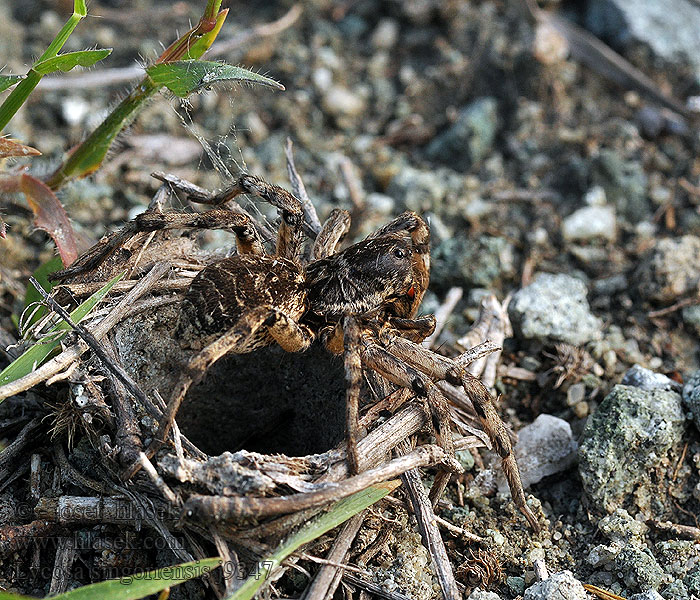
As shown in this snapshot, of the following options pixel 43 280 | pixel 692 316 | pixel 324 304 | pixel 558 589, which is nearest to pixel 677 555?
pixel 558 589

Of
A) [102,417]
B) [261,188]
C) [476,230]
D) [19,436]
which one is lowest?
[476,230]

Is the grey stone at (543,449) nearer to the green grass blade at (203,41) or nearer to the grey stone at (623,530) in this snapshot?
the grey stone at (623,530)

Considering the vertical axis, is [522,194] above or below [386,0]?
below

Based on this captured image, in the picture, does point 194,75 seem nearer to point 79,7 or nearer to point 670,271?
point 79,7

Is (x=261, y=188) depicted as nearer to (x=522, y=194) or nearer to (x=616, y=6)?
(x=522, y=194)

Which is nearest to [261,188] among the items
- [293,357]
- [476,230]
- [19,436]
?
[293,357]

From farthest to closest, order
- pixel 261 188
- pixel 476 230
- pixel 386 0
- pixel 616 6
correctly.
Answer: pixel 386 0 → pixel 616 6 → pixel 476 230 → pixel 261 188

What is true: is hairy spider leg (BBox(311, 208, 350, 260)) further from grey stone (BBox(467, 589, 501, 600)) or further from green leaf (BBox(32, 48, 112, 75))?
grey stone (BBox(467, 589, 501, 600))
